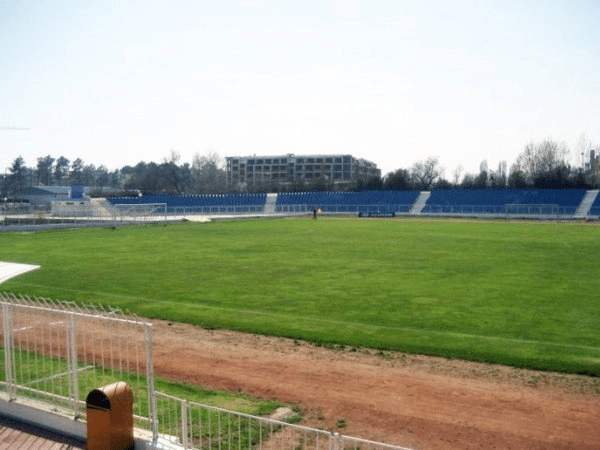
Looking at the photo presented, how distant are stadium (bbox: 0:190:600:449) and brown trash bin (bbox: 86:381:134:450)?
0.32 m

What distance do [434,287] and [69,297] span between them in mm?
13600

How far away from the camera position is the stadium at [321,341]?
9359 millimetres

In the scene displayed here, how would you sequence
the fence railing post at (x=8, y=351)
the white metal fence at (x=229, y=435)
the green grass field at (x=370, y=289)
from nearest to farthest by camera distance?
the white metal fence at (x=229, y=435), the fence railing post at (x=8, y=351), the green grass field at (x=370, y=289)

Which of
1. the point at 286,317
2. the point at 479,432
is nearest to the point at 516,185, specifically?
the point at 286,317

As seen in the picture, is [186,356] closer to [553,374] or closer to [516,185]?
[553,374]

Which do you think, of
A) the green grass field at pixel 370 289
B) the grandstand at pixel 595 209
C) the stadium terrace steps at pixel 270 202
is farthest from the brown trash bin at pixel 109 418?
the stadium terrace steps at pixel 270 202

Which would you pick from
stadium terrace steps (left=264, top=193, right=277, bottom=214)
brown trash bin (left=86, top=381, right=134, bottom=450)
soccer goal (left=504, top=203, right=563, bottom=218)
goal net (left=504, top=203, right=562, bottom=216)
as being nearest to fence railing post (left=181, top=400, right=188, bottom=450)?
brown trash bin (left=86, top=381, right=134, bottom=450)

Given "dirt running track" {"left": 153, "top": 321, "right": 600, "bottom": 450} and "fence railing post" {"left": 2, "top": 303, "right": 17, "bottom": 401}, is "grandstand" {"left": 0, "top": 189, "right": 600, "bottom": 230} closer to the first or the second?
"dirt running track" {"left": 153, "top": 321, "right": 600, "bottom": 450}

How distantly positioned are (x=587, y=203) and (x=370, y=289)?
70.3 metres

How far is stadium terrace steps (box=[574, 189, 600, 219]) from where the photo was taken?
3038 inches

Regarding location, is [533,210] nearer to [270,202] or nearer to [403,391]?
[270,202]

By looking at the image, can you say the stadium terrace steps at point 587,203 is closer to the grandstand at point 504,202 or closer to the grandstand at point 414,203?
the grandstand at point 414,203

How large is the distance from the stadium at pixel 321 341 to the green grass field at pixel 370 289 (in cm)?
9

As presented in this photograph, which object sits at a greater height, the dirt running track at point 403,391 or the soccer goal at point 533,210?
the soccer goal at point 533,210
